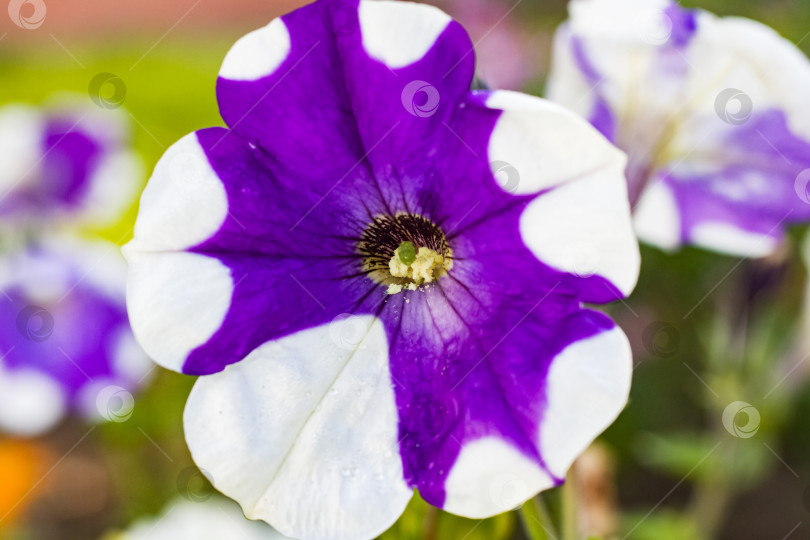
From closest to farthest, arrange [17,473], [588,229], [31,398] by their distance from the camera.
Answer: [588,229] → [31,398] → [17,473]

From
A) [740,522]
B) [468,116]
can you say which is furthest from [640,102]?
[740,522]

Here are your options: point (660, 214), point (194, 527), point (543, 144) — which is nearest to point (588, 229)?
point (543, 144)

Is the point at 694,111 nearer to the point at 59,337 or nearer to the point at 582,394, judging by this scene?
the point at 582,394

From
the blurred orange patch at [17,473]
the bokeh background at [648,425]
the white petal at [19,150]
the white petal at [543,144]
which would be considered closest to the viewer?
the white petal at [543,144]

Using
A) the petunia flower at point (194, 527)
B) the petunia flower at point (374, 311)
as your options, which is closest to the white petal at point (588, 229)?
the petunia flower at point (374, 311)

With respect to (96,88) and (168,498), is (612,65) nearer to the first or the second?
(96,88)

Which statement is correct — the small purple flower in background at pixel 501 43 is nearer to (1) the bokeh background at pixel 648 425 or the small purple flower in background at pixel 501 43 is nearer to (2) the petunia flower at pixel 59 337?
(1) the bokeh background at pixel 648 425
